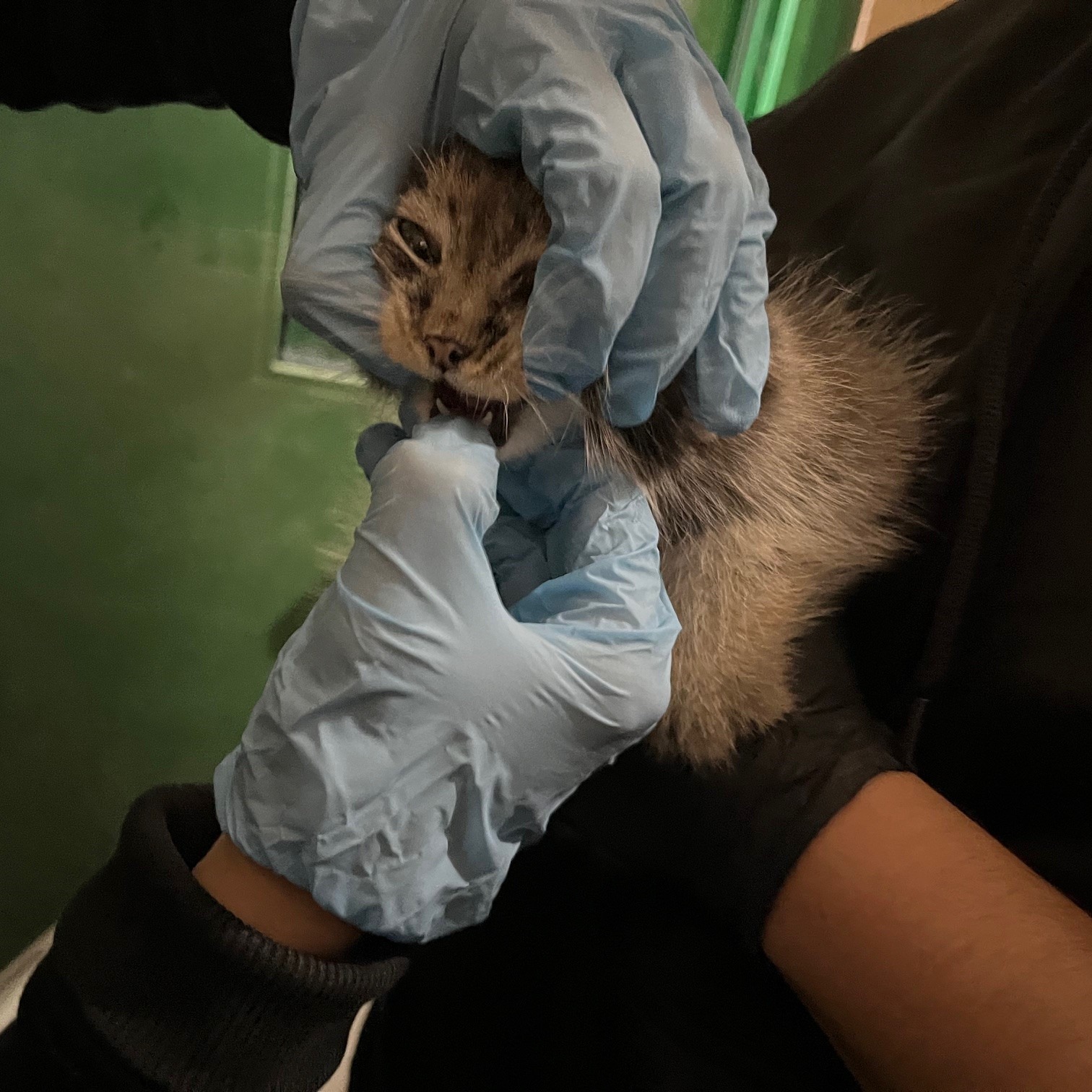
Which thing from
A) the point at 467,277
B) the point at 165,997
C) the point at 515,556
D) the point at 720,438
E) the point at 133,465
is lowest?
the point at 133,465

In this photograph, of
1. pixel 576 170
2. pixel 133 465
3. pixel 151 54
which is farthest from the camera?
pixel 133 465

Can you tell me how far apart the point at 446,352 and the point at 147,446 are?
893 millimetres

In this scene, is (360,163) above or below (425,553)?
above

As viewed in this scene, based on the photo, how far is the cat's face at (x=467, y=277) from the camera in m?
0.50

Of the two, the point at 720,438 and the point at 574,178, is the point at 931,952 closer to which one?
the point at 720,438

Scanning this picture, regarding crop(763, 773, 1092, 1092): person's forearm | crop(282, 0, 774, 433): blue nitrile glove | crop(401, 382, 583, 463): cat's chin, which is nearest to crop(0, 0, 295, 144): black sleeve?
crop(282, 0, 774, 433): blue nitrile glove

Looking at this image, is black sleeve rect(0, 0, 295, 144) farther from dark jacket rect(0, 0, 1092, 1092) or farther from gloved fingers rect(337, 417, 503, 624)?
dark jacket rect(0, 0, 1092, 1092)

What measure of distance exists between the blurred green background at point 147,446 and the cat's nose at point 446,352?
0.51 meters

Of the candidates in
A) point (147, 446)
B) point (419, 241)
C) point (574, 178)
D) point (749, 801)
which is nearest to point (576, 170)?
point (574, 178)

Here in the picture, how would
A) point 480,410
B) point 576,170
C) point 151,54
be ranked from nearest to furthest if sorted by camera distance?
point 576,170
point 480,410
point 151,54

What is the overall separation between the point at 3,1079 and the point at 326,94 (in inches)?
26.5

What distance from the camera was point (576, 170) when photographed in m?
0.46

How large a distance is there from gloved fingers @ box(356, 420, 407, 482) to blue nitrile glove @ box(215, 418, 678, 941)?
102mm

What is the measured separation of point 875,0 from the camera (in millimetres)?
1295
